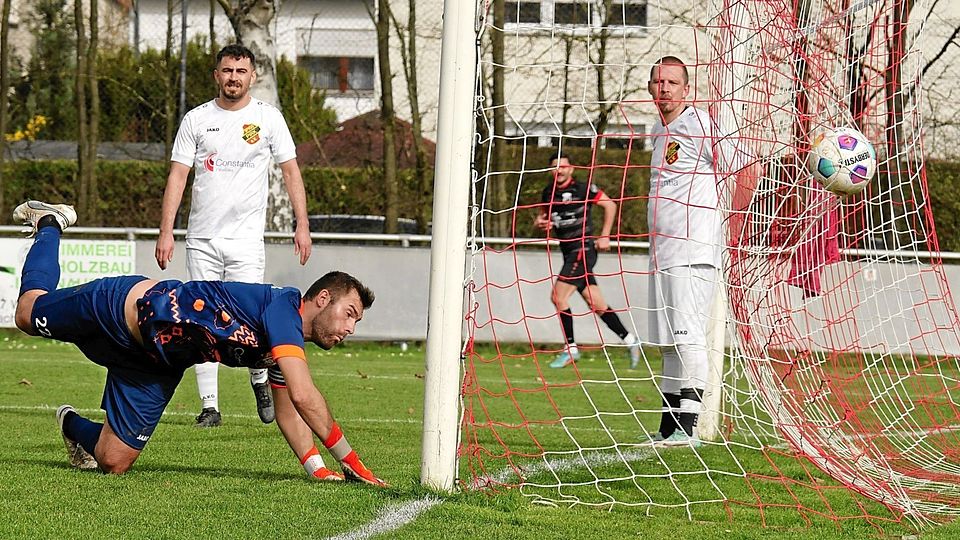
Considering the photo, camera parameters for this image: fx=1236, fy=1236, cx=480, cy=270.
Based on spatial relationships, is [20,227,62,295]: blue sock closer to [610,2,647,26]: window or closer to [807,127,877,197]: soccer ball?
[807,127,877,197]: soccer ball

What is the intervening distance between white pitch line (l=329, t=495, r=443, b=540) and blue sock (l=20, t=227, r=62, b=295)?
1987 millimetres

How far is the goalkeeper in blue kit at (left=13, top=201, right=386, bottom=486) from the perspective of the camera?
15.7ft

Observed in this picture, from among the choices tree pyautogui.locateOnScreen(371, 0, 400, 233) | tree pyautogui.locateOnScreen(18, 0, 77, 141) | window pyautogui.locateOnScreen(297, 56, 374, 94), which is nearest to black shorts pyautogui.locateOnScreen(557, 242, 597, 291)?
tree pyautogui.locateOnScreen(371, 0, 400, 233)

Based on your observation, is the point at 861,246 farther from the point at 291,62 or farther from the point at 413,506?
the point at 291,62

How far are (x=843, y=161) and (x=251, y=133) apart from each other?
329cm

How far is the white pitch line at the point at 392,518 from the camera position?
4152 millimetres

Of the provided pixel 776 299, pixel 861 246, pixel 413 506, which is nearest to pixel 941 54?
pixel 861 246

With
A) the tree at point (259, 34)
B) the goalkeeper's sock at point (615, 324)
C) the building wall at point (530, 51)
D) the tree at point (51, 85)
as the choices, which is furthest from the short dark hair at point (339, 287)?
the tree at point (51, 85)

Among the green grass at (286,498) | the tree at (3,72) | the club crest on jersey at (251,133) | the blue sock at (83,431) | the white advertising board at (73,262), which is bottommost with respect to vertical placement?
the green grass at (286,498)

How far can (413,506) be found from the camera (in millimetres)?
4613

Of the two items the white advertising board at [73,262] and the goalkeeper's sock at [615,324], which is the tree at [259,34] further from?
the goalkeeper's sock at [615,324]

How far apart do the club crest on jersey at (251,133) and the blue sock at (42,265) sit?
1.45m

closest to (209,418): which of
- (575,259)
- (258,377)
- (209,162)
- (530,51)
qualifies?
(258,377)

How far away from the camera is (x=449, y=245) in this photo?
4.84 meters
